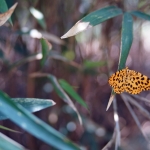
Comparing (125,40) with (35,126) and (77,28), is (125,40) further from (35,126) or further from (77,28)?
(35,126)

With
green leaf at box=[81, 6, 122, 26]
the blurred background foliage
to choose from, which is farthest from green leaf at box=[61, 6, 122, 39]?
the blurred background foliage

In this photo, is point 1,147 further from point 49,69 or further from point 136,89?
point 49,69

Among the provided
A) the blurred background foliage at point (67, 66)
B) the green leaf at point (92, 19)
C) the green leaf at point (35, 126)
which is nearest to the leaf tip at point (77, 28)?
the green leaf at point (92, 19)

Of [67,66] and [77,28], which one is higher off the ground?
[77,28]

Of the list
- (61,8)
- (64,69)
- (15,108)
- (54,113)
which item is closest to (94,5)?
(61,8)

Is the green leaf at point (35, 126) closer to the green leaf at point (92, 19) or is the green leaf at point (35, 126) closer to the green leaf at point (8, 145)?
the green leaf at point (8, 145)

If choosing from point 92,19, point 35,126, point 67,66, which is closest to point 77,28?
point 92,19
